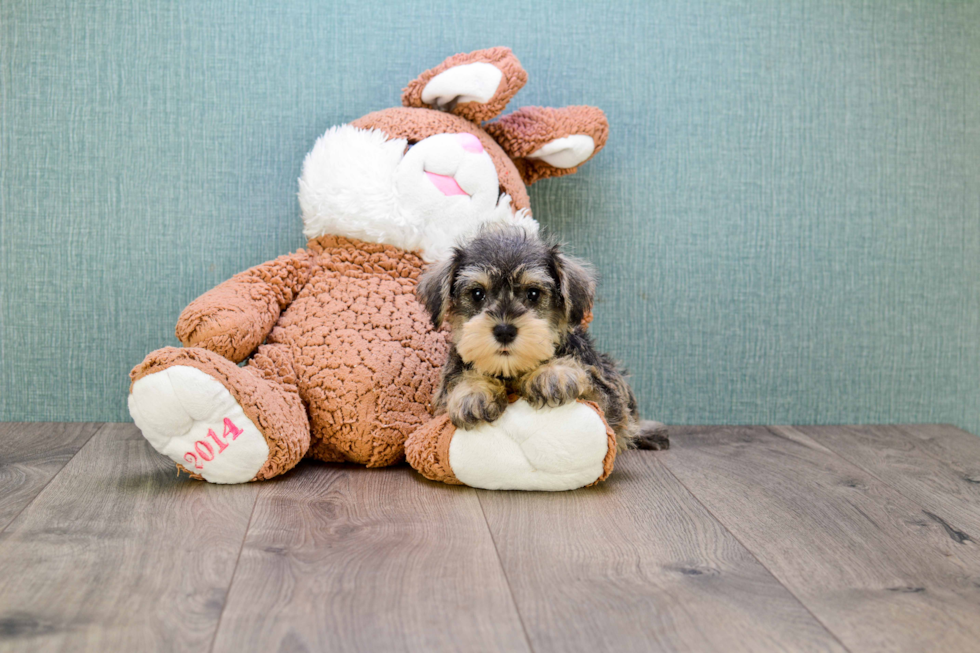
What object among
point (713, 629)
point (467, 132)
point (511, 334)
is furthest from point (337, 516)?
point (467, 132)

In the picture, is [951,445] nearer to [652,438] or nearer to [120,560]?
[652,438]

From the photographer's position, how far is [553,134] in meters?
2.15

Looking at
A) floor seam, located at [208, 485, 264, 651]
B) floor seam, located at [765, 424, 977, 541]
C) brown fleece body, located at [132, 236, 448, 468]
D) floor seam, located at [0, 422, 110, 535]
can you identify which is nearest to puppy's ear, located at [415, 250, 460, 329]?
brown fleece body, located at [132, 236, 448, 468]

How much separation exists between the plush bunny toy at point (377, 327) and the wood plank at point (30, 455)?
0.98ft

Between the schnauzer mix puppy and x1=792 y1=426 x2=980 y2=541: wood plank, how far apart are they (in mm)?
755

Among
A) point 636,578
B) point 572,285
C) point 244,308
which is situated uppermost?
point 572,285

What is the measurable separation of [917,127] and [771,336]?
0.77m

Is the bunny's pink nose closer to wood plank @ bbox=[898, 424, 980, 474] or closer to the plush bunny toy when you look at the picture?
the plush bunny toy

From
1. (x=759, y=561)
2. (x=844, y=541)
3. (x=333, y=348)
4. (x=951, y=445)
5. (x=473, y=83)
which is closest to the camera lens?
(x=759, y=561)

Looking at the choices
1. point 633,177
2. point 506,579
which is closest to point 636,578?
point 506,579

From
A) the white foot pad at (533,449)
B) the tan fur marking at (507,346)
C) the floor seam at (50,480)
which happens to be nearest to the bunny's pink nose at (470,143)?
the tan fur marking at (507,346)

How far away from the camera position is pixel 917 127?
8.03 feet

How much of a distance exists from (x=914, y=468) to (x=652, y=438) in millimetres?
657

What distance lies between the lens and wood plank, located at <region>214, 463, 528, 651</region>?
3.67 ft
